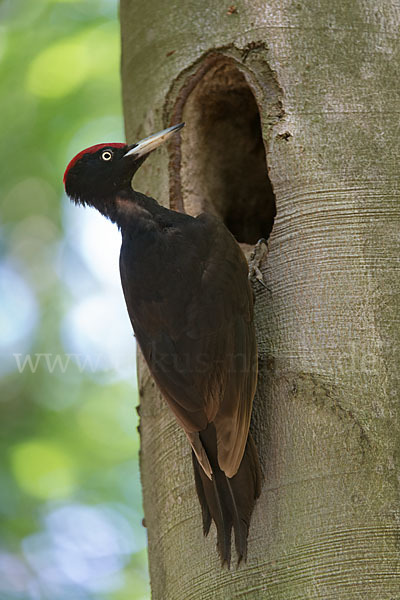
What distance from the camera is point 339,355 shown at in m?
2.58

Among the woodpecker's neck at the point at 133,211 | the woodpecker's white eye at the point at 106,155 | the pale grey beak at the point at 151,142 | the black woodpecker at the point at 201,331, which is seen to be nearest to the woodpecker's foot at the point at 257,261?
the black woodpecker at the point at 201,331

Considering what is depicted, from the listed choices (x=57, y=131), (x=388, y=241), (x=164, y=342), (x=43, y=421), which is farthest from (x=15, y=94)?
(x=388, y=241)

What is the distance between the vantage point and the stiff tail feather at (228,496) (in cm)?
245

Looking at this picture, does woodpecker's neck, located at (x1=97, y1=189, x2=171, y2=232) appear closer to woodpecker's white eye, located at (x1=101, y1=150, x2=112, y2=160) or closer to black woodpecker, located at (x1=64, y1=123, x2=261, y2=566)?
black woodpecker, located at (x1=64, y1=123, x2=261, y2=566)

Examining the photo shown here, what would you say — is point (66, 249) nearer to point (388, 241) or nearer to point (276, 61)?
point (276, 61)

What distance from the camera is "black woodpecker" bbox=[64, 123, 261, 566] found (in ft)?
8.46

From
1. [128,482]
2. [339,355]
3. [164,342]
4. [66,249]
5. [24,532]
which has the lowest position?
[339,355]

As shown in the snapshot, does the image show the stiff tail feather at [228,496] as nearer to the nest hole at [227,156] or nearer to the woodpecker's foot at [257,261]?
the woodpecker's foot at [257,261]

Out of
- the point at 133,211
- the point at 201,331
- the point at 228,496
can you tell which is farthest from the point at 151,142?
the point at 228,496

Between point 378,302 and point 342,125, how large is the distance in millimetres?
677

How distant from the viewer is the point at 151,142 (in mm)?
3270

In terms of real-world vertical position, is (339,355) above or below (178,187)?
below

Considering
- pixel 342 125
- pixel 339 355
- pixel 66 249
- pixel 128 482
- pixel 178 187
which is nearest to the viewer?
pixel 339 355

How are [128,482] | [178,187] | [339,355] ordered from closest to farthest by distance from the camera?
[339,355] < [178,187] < [128,482]
